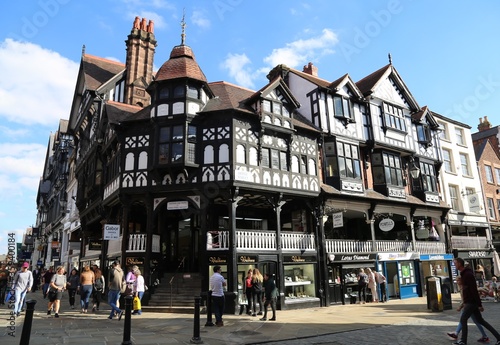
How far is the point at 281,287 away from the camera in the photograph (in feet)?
52.9

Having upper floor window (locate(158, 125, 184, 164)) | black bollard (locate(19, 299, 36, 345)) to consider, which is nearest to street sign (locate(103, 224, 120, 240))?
upper floor window (locate(158, 125, 184, 164))

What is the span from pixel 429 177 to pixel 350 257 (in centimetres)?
991

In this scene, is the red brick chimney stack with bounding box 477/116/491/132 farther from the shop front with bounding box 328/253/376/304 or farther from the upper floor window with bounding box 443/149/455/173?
the shop front with bounding box 328/253/376/304

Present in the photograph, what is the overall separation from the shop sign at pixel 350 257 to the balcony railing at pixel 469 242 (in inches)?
357

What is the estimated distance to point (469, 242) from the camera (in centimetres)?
2575

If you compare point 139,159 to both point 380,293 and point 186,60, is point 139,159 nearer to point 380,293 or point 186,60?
point 186,60

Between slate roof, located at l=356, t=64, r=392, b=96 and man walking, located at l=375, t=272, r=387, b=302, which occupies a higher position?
slate roof, located at l=356, t=64, r=392, b=96

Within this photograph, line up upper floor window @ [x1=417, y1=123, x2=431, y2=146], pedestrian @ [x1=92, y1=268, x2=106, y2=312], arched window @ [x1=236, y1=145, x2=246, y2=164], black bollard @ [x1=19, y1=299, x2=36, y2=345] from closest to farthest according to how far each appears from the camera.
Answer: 1. black bollard @ [x1=19, y1=299, x2=36, y2=345]
2. pedestrian @ [x1=92, y1=268, x2=106, y2=312]
3. arched window @ [x1=236, y1=145, x2=246, y2=164]
4. upper floor window @ [x1=417, y1=123, x2=431, y2=146]

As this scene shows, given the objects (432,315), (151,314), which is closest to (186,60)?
(151,314)

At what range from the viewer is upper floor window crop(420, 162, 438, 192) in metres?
23.7

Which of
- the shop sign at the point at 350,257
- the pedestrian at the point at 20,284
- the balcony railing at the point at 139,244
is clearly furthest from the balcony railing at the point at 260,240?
the pedestrian at the point at 20,284

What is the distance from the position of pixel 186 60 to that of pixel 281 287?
1198cm

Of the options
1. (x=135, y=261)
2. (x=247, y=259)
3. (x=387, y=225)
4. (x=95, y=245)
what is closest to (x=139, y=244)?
(x=135, y=261)

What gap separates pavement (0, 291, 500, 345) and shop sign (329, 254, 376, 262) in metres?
4.15
